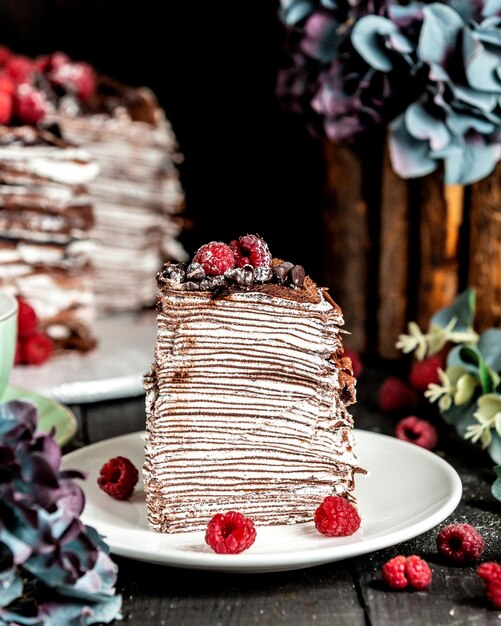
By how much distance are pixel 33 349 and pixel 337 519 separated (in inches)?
44.4

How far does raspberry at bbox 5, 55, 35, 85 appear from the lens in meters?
2.38

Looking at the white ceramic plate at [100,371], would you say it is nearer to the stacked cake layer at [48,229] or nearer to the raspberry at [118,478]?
the stacked cake layer at [48,229]

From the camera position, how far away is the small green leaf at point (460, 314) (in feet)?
6.37

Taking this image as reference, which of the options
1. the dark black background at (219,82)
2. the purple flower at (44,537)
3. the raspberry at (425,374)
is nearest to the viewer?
the purple flower at (44,537)

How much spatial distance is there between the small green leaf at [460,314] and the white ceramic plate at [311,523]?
423 mm

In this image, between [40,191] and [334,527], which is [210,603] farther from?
[40,191]

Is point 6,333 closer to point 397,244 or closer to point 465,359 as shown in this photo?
point 465,359

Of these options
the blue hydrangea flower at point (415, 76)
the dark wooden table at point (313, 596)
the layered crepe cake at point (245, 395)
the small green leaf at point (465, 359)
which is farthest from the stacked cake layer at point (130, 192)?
the dark wooden table at point (313, 596)

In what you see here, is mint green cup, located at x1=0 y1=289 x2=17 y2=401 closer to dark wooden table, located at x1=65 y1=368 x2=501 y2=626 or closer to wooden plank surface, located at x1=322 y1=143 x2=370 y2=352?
dark wooden table, located at x1=65 y1=368 x2=501 y2=626

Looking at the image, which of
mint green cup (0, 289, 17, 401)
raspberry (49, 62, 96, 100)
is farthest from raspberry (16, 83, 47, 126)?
mint green cup (0, 289, 17, 401)

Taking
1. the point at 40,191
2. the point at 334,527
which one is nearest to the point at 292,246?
the point at 40,191

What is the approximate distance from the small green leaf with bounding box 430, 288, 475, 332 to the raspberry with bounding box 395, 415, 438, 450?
21cm

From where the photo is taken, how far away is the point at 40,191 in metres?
2.32

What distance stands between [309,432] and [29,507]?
18.4 inches
